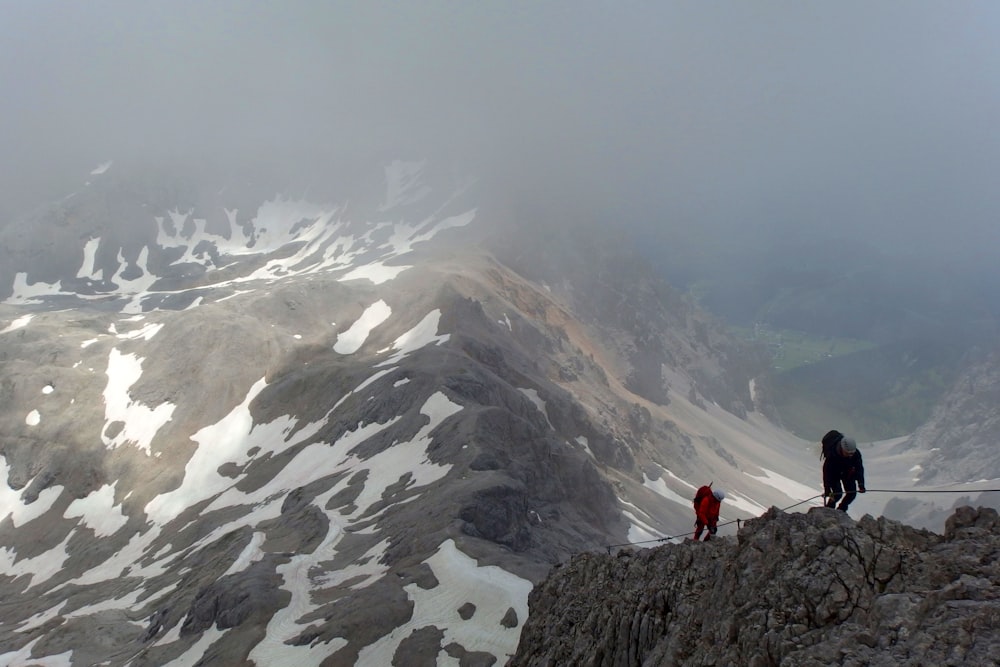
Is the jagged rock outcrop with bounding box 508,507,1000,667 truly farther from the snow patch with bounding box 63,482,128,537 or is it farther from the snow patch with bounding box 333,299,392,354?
the snow patch with bounding box 333,299,392,354

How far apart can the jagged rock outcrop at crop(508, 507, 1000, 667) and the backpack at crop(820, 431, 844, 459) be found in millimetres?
1618

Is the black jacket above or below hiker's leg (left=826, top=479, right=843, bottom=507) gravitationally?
above

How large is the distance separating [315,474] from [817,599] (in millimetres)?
74004

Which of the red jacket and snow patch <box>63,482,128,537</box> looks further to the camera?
snow patch <box>63,482,128,537</box>

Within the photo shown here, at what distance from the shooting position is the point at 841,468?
1900cm

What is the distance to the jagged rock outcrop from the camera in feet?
46.4

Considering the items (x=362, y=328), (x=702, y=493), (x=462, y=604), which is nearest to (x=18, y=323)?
(x=362, y=328)

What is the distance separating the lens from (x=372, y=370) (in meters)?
105

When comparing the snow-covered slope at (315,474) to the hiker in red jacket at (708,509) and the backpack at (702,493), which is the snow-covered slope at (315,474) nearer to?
the hiker in red jacket at (708,509)

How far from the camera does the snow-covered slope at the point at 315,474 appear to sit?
4697 cm

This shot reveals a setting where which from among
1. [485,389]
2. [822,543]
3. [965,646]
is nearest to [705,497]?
[822,543]

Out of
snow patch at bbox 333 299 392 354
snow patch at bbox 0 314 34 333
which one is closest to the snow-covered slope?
snow patch at bbox 333 299 392 354

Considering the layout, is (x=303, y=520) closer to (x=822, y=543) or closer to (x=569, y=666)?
(x=569, y=666)

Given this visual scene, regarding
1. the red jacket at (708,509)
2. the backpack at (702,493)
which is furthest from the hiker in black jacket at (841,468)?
the red jacket at (708,509)
